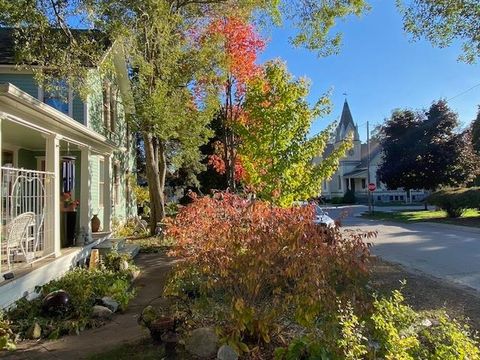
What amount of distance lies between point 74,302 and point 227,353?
3.22 metres

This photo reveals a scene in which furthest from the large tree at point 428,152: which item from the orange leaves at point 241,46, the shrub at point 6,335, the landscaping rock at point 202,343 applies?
the shrub at point 6,335

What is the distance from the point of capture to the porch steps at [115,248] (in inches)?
432

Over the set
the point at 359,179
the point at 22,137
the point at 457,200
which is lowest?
the point at 457,200

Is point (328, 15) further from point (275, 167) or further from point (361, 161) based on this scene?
point (361, 161)

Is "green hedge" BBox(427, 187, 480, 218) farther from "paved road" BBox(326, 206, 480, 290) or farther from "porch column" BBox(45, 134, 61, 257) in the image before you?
"porch column" BBox(45, 134, 61, 257)

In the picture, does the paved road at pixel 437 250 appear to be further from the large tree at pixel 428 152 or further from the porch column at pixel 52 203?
the large tree at pixel 428 152

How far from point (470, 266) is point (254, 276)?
8444mm

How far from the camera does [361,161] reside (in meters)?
63.8

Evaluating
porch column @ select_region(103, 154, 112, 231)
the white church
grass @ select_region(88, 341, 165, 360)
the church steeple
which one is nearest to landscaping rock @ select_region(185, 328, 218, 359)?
grass @ select_region(88, 341, 165, 360)

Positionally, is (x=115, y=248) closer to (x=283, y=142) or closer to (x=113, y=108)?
(x=283, y=142)

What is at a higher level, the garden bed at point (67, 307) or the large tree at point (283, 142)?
the large tree at point (283, 142)

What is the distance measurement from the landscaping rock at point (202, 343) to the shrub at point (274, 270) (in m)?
0.22

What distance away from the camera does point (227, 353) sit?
175 inches

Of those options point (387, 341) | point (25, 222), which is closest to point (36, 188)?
point (25, 222)
